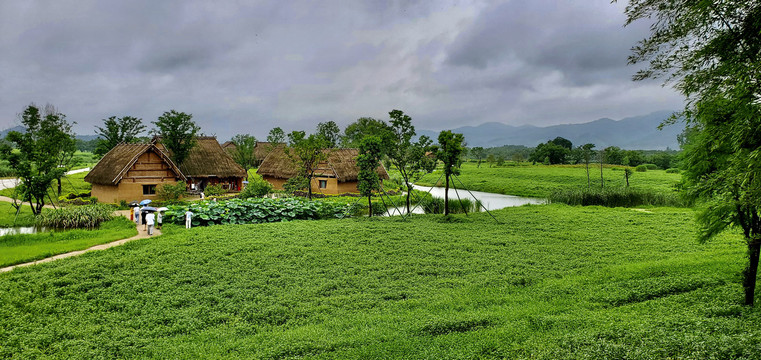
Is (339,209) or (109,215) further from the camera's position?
(339,209)

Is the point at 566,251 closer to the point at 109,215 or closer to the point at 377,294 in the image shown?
the point at 377,294

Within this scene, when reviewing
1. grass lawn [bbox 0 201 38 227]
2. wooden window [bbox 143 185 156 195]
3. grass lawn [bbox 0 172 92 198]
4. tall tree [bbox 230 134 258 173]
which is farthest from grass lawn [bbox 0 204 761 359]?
tall tree [bbox 230 134 258 173]

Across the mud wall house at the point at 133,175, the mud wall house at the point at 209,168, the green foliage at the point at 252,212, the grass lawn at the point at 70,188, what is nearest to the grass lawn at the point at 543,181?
the mud wall house at the point at 209,168

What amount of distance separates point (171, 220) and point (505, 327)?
45.4 ft

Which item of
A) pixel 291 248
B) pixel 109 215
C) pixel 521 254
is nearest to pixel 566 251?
pixel 521 254

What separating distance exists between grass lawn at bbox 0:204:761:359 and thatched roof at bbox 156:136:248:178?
52.9 ft

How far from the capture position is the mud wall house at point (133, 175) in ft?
67.1

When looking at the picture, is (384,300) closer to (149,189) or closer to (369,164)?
(369,164)

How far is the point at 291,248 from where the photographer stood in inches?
415

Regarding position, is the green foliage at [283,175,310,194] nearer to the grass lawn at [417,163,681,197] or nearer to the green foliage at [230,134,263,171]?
the grass lawn at [417,163,681,197]

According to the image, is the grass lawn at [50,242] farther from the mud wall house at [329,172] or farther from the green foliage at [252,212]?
the mud wall house at [329,172]

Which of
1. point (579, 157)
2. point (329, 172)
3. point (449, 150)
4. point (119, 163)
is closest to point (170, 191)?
point (119, 163)

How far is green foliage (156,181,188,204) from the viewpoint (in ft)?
68.4

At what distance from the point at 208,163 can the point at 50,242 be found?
16480 mm
